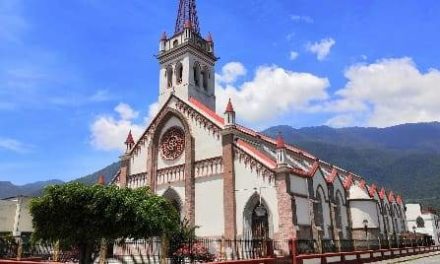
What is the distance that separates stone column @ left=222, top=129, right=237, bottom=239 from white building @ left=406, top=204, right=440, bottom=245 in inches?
2179

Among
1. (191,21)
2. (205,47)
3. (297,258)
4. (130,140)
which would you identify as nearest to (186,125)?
(130,140)

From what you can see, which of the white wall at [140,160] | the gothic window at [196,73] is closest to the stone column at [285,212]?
the white wall at [140,160]

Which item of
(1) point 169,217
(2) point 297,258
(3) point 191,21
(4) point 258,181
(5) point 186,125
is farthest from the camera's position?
(3) point 191,21

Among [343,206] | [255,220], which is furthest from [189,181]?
[343,206]

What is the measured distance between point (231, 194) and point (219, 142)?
4935 mm

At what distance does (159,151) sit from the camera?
4222 cm

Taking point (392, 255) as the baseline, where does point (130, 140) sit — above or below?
above

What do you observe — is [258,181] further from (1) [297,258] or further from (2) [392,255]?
(2) [392,255]

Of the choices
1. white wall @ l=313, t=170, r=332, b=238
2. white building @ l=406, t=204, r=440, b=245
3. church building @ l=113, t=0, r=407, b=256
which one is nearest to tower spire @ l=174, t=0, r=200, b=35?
church building @ l=113, t=0, r=407, b=256

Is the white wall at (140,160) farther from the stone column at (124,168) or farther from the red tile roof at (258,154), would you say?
the red tile roof at (258,154)

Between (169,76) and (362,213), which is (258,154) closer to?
(362,213)

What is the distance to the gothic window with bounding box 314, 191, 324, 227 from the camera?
3447 cm

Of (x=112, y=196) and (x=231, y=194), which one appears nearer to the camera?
(x=112, y=196)

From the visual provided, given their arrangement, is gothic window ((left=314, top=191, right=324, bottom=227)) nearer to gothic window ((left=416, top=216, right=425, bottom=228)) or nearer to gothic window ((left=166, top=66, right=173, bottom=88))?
gothic window ((left=166, top=66, right=173, bottom=88))
